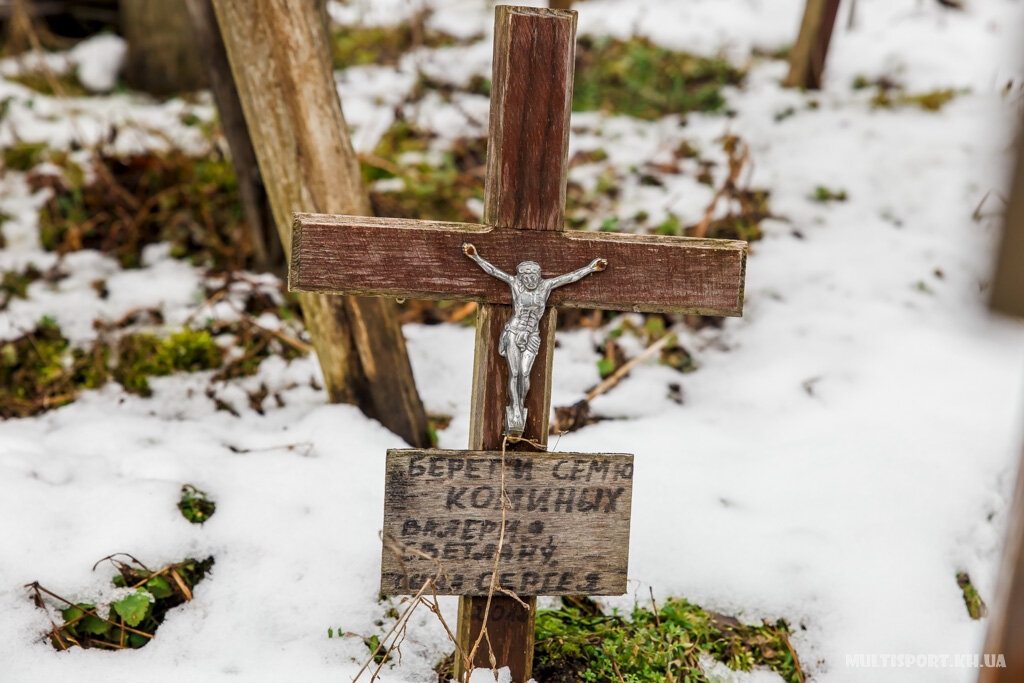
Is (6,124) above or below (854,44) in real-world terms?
below

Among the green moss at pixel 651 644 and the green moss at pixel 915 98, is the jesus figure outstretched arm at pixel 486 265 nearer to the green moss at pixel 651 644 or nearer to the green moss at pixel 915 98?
the green moss at pixel 651 644

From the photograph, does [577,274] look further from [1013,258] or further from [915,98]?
[915,98]

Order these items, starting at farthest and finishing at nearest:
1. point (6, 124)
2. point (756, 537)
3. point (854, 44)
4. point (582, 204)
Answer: point (854, 44)
point (6, 124)
point (582, 204)
point (756, 537)

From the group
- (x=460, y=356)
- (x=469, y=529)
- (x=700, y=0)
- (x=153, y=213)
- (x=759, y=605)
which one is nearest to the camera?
(x=469, y=529)

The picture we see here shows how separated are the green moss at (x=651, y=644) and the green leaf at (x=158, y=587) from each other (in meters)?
1.03

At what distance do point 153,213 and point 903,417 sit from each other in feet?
11.8

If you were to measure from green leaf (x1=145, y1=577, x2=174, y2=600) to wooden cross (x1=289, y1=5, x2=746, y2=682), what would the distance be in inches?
27.8

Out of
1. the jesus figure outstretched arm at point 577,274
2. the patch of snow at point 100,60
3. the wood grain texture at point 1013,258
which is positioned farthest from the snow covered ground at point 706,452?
the jesus figure outstretched arm at point 577,274

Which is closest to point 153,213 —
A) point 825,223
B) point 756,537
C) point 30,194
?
point 30,194

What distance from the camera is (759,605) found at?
211cm

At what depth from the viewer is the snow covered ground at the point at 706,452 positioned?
6.36 feet

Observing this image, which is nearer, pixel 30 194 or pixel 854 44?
pixel 30 194

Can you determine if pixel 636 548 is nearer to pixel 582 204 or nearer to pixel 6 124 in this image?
pixel 582 204

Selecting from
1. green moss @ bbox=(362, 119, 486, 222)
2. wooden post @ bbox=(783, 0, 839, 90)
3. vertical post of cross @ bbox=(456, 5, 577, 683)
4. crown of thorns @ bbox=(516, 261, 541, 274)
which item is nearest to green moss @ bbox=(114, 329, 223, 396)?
green moss @ bbox=(362, 119, 486, 222)
